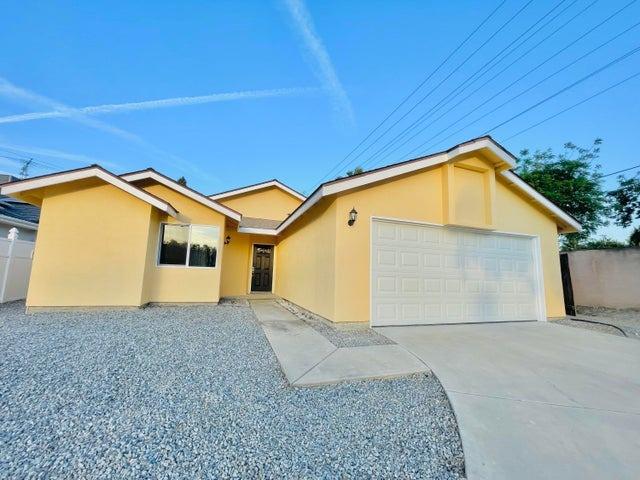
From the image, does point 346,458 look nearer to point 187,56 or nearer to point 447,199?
point 447,199

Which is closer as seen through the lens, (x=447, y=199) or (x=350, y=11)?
(x=447, y=199)

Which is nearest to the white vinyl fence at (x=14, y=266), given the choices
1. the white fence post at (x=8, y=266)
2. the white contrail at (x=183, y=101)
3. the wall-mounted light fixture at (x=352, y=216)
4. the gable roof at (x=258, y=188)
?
the white fence post at (x=8, y=266)

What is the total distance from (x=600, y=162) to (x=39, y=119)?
29450 mm

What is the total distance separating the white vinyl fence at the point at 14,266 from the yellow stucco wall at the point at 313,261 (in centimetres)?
787

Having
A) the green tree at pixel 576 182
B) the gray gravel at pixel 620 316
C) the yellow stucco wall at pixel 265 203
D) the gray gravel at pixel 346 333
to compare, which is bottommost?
the gray gravel at pixel 346 333

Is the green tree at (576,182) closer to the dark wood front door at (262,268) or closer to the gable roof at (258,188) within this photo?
the gable roof at (258,188)

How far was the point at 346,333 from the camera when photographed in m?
5.34

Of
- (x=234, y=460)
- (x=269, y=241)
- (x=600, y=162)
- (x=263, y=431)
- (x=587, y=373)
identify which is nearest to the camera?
(x=234, y=460)

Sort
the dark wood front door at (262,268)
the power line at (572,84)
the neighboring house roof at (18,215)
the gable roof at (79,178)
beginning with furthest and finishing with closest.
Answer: the dark wood front door at (262,268)
the neighboring house roof at (18,215)
the power line at (572,84)
the gable roof at (79,178)

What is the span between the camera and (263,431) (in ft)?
7.47

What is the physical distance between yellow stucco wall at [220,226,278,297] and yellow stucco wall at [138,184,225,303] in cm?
229

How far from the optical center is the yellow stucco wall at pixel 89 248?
21.3 feet

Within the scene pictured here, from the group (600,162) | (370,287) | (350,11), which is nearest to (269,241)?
(370,287)

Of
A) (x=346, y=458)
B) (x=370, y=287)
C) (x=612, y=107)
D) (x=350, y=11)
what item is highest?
(x=350, y=11)
